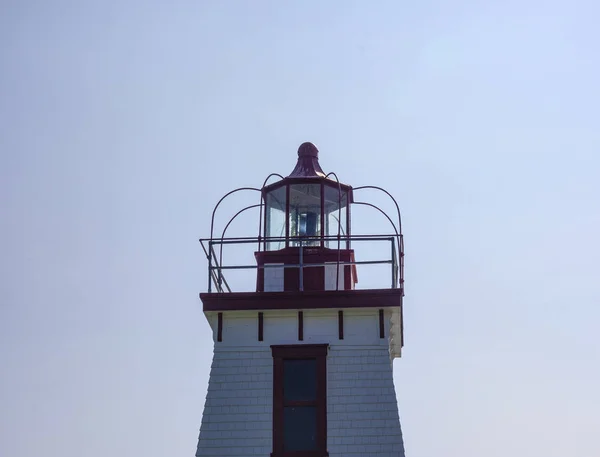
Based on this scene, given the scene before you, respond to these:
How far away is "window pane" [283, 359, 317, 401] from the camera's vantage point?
57.5ft

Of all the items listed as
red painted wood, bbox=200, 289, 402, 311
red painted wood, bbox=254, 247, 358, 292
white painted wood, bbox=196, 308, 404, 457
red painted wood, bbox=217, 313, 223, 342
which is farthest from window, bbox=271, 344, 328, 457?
red painted wood, bbox=254, 247, 358, 292

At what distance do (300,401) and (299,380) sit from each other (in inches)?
13.7

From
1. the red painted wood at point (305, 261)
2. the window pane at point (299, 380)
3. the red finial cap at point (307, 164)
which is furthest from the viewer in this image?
the red finial cap at point (307, 164)

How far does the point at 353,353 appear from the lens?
1767cm

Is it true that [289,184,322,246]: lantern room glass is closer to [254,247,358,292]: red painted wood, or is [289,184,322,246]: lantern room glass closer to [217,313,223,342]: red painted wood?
[254,247,358,292]: red painted wood

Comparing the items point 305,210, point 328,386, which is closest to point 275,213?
point 305,210

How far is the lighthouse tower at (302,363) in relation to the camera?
1719 cm

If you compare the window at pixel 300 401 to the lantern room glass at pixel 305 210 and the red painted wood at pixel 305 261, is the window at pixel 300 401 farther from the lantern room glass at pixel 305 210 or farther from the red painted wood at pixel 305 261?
the lantern room glass at pixel 305 210

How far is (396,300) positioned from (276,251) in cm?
245

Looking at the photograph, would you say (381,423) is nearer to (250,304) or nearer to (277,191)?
(250,304)

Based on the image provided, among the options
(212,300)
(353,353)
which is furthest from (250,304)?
(353,353)

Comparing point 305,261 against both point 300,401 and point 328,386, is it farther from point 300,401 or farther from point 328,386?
point 300,401

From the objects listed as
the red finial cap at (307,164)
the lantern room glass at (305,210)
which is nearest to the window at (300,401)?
the lantern room glass at (305,210)

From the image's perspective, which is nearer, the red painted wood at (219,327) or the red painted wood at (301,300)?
the red painted wood at (301,300)
